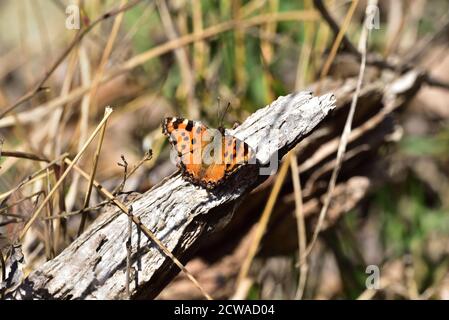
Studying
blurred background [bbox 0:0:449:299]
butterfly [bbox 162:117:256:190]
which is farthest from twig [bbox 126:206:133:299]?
blurred background [bbox 0:0:449:299]

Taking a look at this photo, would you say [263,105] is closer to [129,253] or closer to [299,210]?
[299,210]

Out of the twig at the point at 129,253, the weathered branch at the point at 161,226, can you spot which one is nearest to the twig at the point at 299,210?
the weathered branch at the point at 161,226

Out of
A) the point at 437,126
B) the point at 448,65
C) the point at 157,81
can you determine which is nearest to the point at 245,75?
the point at 157,81

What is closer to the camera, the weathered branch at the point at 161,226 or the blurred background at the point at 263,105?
the weathered branch at the point at 161,226

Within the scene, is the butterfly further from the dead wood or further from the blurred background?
→ the dead wood

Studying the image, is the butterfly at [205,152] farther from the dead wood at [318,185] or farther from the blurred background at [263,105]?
the dead wood at [318,185]

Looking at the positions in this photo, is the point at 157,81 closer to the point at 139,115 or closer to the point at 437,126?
the point at 139,115

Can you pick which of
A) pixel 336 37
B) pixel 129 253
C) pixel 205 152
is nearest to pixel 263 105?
pixel 336 37
